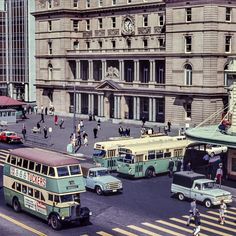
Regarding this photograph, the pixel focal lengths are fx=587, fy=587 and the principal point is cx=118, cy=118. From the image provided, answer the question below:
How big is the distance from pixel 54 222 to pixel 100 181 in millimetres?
9654

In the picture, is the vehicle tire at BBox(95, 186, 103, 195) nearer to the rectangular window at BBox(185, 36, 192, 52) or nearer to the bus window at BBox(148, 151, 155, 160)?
the bus window at BBox(148, 151, 155, 160)

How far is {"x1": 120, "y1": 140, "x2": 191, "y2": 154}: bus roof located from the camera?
4910 cm

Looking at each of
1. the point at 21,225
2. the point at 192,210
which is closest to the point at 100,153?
the point at 21,225

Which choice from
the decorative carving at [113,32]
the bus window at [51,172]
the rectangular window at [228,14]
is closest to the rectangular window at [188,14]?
the rectangular window at [228,14]

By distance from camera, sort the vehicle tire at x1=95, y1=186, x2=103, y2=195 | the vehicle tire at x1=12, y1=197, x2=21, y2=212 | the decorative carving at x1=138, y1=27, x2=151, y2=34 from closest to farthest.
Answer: the vehicle tire at x1=12, y1=197, x2=21, y2=212, the vehicle tire at x1=95, y1=186, x2=103, y2=195, the decorative carving at x1=138, y1=27, x2=151, y2=34

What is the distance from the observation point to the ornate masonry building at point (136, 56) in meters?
76.8

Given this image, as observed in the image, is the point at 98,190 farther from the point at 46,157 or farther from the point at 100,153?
the point at 46,157

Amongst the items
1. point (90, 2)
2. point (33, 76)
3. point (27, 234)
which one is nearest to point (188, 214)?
point (27, 234)

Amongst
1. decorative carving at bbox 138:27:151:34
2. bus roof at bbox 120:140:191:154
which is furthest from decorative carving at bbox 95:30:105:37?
bus roof at bbox 120:140:191:154

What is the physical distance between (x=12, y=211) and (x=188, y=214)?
1149 cm

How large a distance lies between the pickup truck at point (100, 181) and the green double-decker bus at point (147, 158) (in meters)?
4.43

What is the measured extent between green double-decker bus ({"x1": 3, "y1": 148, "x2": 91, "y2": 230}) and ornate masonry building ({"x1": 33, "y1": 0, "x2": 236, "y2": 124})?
4332cm

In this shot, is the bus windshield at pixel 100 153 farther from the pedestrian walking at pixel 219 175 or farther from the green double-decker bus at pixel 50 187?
the green double-decker bus at pixel 50 187

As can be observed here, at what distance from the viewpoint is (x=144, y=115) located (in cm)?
8775
